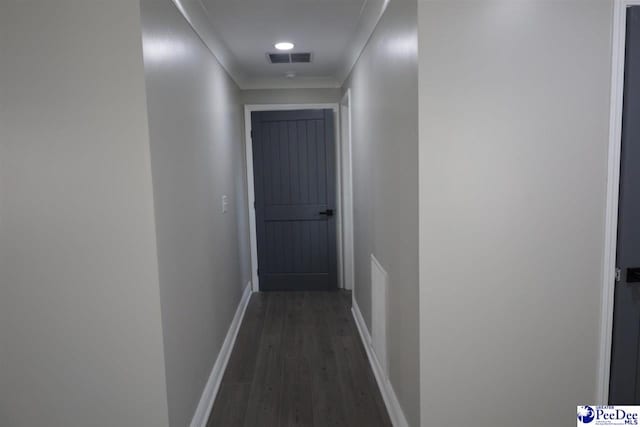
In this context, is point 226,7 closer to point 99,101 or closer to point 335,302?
point 99,101

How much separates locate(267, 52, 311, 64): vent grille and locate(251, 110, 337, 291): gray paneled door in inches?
34.3

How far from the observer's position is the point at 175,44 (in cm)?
221

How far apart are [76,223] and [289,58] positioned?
2491mm

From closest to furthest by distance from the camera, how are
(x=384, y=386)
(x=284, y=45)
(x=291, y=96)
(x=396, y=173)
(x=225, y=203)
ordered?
(x=396, y=173) → (x=384, y=386) → (x=284, y=45) → (x=225, y=203) → (x=291, y=96)

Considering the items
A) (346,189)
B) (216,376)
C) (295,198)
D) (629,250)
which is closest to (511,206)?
(629,250)

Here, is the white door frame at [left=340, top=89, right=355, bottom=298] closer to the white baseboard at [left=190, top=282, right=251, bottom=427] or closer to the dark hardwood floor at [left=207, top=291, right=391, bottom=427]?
the dark hardwood floor at [left=207, top=291, right=391, bottom=427]

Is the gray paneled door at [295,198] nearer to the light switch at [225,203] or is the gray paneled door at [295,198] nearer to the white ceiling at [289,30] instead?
the white ceiling at [289,30]

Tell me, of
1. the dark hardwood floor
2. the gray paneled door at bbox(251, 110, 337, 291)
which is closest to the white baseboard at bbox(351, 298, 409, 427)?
the dark hardwood floor

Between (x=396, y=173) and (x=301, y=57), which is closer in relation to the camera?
Result: (x=396, y=173)

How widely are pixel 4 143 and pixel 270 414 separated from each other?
1936 mm

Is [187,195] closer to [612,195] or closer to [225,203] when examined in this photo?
[225,203]

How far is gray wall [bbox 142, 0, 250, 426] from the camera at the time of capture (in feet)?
6.39

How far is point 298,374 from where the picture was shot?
305cm

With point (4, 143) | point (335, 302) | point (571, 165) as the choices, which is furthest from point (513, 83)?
point (335, 302)
